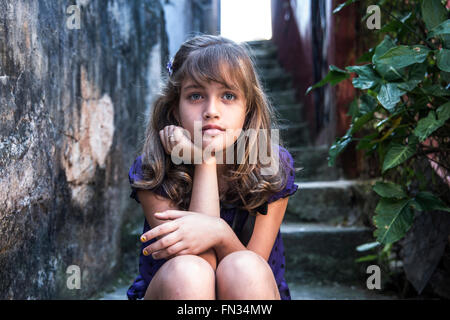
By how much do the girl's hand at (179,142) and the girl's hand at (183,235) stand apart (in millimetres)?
198

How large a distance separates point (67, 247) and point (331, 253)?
1.23 m

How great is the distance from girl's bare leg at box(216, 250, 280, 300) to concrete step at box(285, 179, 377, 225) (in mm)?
1397

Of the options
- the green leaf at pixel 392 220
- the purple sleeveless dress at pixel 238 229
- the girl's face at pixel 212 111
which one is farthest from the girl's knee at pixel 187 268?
the green leaf at pixel 392 220

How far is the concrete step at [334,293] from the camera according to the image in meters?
1.79

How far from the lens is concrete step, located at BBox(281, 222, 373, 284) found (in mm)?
2033

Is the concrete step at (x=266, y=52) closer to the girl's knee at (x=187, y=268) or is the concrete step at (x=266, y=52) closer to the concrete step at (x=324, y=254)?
the concrete step at (x=324, y=254)

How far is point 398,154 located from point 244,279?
0.73m

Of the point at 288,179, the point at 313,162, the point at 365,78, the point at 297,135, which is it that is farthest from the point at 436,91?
the point at 297,135

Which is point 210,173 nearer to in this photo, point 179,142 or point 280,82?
point 179,142

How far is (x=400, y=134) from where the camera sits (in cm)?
149

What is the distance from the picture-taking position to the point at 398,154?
1349mm

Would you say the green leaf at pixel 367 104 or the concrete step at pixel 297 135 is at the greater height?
the green leaf at pixel 367 104

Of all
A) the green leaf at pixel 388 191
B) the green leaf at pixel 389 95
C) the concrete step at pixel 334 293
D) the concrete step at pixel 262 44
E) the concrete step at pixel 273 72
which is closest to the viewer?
the green leaf at pixel 389 95

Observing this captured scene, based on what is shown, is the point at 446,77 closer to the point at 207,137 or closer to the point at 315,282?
the point at 207,137
